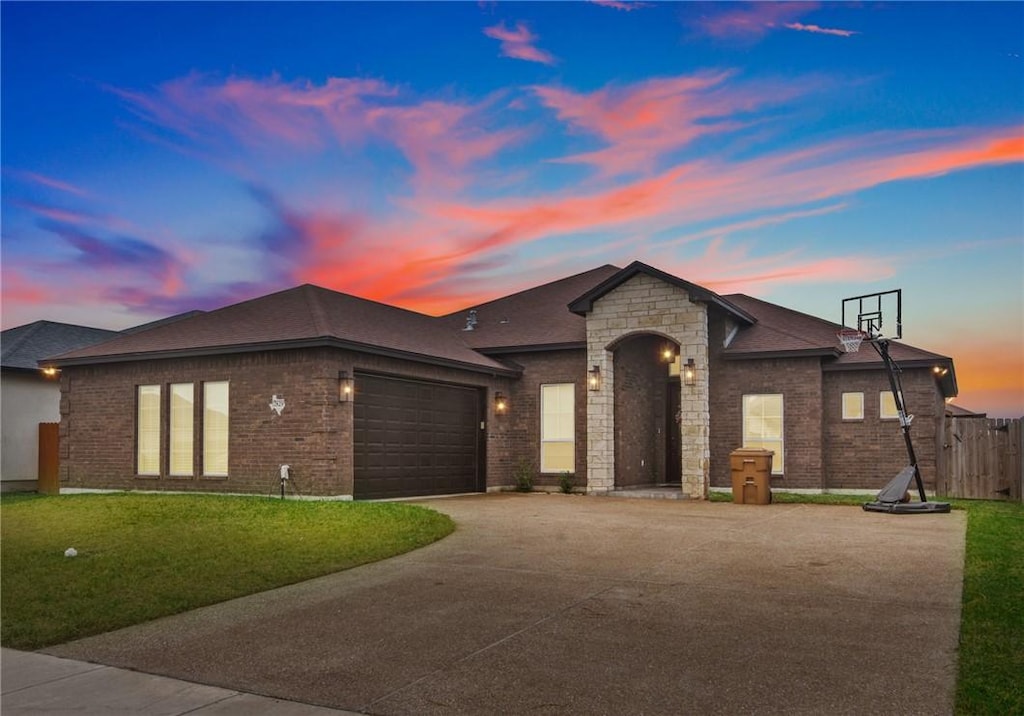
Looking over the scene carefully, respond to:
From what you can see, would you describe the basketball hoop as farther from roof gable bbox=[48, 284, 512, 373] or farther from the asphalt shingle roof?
the asphalt shingle roof

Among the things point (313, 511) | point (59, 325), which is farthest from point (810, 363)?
point (59, 325)

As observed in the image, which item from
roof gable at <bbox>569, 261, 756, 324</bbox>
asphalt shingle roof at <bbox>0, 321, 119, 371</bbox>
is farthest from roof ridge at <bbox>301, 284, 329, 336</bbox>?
asphalt shingle roof at <bbox>0, 321, 119, 371</bbox>

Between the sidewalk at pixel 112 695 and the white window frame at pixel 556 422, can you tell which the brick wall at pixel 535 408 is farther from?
the sidewalk at pixel 112 695

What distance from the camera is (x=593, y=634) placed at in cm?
632

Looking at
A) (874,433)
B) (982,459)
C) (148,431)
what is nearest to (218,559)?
(148,431)

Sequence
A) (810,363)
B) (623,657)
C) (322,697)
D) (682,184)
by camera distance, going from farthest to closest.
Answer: (810,363) → (682,184) → (623,657) → (322,697)

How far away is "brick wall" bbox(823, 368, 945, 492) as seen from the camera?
68.6 ft

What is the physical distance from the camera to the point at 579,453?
21625mm

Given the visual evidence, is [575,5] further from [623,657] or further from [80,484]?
[80,484]

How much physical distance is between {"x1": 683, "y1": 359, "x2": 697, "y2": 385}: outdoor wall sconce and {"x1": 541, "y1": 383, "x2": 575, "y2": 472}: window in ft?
10.5

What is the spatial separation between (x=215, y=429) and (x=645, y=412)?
448 inches

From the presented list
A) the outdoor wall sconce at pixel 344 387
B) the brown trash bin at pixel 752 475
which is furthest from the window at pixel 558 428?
the outdoor wall sconce at pixel 344 387

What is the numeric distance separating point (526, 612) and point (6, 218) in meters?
15.2

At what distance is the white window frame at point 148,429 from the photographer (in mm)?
18750
